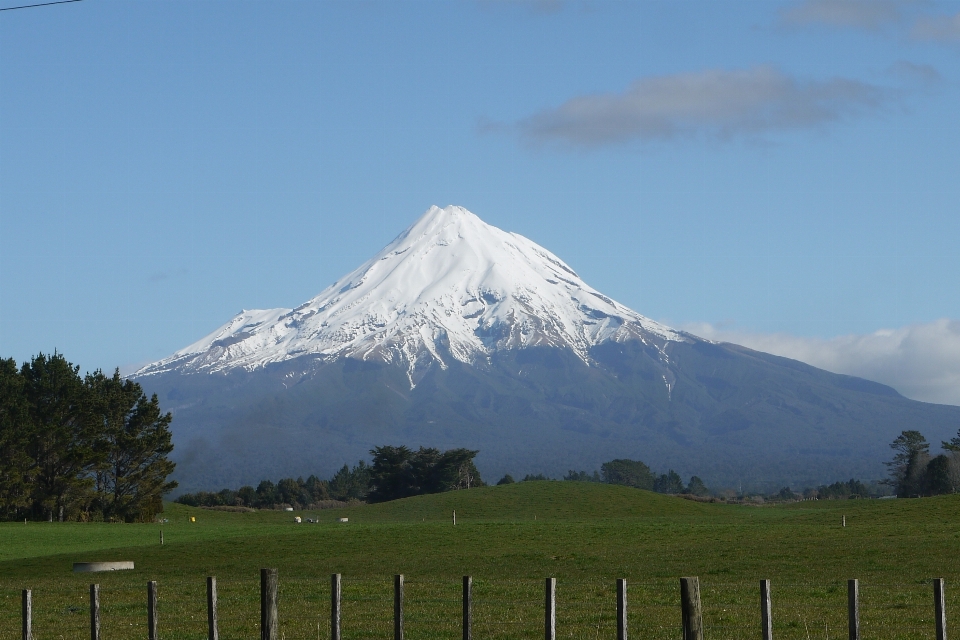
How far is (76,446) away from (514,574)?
6013 cm

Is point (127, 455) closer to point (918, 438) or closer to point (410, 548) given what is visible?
point (410, 548)

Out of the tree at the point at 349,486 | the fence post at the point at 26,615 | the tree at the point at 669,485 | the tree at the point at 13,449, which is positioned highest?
the tree at the point at 13,449

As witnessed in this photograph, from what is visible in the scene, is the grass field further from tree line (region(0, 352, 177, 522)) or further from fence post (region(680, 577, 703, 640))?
tree line (region(0, 352, 177, 522))

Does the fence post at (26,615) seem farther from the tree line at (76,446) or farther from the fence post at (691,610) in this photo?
the tree line at (76,446)

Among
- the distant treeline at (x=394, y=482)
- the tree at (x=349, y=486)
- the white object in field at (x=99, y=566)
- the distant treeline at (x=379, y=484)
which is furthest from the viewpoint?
the tree at (x=349, y=486)

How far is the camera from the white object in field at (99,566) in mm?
38938

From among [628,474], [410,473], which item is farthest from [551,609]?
[628,474]

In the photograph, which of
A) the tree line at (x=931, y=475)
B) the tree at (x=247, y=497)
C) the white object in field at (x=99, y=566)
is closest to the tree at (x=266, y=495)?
the tree at (x=247, y=497)

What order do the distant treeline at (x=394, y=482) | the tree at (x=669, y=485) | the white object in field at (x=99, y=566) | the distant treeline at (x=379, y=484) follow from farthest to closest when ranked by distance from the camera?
the tree at (x=669, y=485), the distant treeline at (x=379, y=484), the distant treeline at (x=394, y=482), the white object in field at (x=99, y=566)

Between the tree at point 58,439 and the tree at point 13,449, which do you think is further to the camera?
the tree at point 58,439

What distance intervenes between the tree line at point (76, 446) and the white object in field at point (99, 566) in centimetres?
4408

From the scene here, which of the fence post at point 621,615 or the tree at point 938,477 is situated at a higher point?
the fence post at point 621,615

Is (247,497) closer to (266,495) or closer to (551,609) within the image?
(266,495)

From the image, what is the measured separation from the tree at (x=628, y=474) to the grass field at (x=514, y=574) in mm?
115596
